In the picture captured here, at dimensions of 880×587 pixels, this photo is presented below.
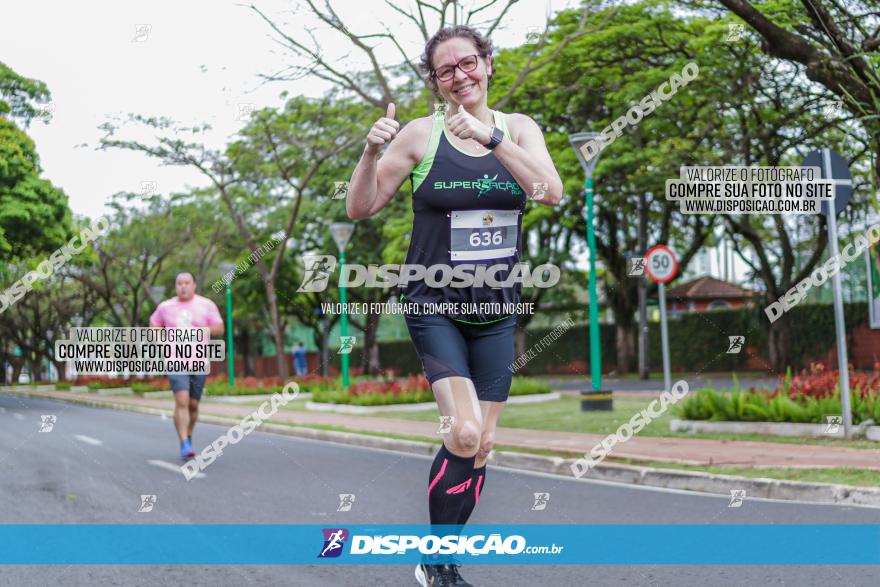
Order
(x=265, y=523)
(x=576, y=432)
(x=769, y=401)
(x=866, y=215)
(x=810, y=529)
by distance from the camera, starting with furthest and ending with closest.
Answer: (x=866, y=215), (x=576, y=432), (x=769, y=401), (x=265, y=523), (x=810, y=529)

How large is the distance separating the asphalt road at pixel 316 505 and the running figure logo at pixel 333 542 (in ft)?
1.15

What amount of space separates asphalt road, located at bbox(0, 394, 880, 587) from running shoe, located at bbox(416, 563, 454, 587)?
0.62 metres

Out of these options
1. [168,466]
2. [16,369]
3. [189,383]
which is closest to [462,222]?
[168,466]

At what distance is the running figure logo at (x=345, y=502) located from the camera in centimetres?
638

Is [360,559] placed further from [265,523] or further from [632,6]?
[632,6]

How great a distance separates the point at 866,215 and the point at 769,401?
15.1m

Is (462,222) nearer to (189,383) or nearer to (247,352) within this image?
A: (189,383)

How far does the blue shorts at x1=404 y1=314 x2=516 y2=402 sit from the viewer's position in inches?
134

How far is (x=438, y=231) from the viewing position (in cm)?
349

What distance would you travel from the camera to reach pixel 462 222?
348cm

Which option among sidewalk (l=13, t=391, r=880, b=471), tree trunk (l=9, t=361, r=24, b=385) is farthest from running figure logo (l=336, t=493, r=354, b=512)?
tree trunk (l=9, t=361, r=24, b=385)

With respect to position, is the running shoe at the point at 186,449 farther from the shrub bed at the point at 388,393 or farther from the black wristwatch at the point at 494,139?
the shrub bed at the point at 388,393

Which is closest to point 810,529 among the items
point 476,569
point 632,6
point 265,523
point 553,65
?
point 476,569

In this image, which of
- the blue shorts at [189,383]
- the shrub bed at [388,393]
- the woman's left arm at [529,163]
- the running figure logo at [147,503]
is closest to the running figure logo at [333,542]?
the running figure logo at [147,503]
